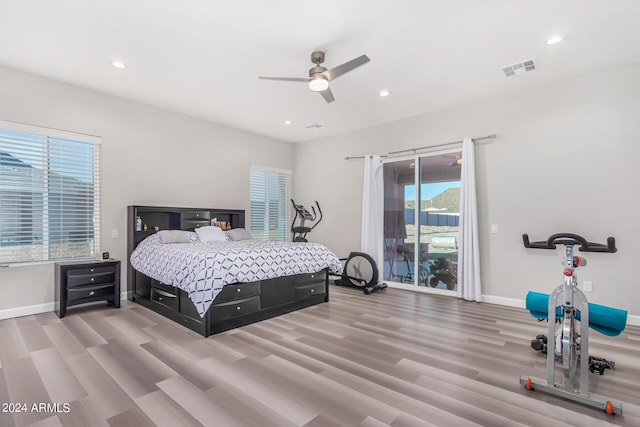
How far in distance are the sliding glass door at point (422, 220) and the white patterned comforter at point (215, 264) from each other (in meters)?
1.72

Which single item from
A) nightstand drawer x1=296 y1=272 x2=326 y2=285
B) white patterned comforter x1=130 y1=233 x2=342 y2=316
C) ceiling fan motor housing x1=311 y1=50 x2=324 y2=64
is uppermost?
ceiling fan motor housing x1=311 y1=50 x2=324 y2=64

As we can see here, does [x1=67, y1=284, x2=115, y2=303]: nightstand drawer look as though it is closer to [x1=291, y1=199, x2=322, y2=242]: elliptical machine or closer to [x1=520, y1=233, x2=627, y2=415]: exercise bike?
[x1=291, y1=199, x2=322, y2=242]: elliptical machine

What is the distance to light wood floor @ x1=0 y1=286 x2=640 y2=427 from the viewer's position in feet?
6.45

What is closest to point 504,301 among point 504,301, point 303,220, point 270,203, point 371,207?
point 504,301

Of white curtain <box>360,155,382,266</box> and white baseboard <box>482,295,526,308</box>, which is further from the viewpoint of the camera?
white curtain <box>360,155,382,266</box>

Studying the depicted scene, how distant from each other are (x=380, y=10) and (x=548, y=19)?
5.21 ft

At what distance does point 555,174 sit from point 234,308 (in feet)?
14.9

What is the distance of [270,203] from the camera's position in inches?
284

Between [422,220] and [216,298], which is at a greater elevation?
[422,220]

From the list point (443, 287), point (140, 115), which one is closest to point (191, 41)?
point (140, 115)

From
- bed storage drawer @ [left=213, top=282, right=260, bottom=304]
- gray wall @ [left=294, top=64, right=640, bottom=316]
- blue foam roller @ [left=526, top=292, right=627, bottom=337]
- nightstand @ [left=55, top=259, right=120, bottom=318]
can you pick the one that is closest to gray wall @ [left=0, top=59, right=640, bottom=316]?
gray wall @ [left=294, top=64, right=640, bottom=316]

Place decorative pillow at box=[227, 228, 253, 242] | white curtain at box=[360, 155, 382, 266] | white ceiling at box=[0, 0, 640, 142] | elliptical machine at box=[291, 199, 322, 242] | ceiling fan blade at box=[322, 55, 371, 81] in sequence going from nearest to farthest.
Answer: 1. white ceiling at box=[0, 0, 640, 142]
2. ceiling fan blade at box=[322, 55, 371, 81]
3. decorative pillow at box=[227, 228, 253, 242]
4. white curtain at box=[360, 155, 382, 266]
5. elliptical machine at box=[291, 199, 322, 242]

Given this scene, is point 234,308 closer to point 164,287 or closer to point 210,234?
point 164,287

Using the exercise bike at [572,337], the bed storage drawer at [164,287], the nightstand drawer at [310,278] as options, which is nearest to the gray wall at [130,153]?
the bed storage drawer at [164,287]
